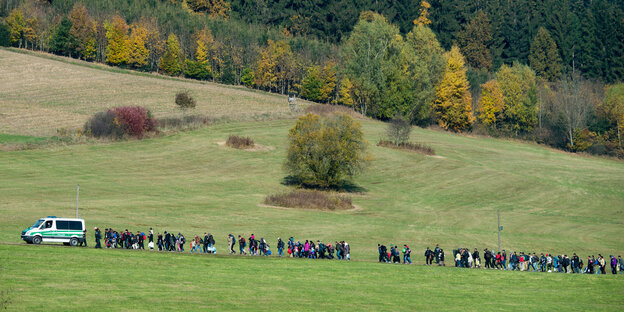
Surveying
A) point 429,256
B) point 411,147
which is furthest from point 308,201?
point 411,147

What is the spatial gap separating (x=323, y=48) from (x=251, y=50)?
21.1m

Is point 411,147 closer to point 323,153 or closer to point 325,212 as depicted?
point 323,153

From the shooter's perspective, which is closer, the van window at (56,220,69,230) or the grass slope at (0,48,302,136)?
the van window at (56,220,69,230)

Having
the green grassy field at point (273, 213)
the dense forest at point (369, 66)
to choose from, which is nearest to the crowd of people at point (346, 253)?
the green grassy field at point (273, 213)

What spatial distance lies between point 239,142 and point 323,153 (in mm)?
20419

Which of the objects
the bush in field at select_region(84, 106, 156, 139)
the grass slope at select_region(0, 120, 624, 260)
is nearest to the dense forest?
the grass slope at select_region(0, 120, 624, 260)

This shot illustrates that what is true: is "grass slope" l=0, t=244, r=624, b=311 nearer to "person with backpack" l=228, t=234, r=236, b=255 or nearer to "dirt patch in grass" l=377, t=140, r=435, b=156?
"person with backpack" l=228, t=234, r=236, b=255

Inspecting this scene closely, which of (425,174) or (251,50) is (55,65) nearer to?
(251,50)

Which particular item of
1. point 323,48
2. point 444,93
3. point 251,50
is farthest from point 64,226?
point 323,48

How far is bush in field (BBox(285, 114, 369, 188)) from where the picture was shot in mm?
82438

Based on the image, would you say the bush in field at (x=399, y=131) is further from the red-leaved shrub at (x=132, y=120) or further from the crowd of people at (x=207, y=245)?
the crowd of people at (x=207, y=245)

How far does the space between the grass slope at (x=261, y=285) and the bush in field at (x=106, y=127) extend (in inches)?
2213

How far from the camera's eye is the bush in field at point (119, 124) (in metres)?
99.6

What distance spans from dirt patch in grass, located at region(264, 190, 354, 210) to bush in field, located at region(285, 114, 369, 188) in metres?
6.05
